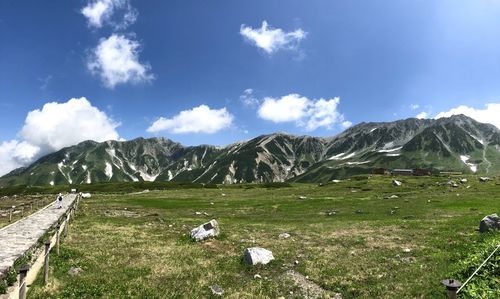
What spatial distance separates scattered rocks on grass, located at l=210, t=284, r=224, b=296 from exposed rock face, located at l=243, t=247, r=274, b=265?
489cm

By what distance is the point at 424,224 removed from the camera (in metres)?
44.8

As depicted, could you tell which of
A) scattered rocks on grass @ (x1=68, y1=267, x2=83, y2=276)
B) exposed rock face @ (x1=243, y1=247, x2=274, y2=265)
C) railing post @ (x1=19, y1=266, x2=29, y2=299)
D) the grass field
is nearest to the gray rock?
the grass field

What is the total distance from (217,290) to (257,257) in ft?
19.5

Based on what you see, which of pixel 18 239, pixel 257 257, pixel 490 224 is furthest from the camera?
pixel 490 224

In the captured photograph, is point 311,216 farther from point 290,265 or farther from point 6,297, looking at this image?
point 6,297

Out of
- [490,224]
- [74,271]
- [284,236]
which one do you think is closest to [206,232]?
[284,236]

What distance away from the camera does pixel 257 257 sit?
92.0 feet

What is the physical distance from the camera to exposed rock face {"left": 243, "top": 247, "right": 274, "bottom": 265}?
91.2 feet

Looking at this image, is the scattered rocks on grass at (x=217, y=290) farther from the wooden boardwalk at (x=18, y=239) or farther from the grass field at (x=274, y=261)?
the wooden boardwalk at (x=18, y=239)

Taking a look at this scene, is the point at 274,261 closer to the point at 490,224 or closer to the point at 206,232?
the point at 206,232

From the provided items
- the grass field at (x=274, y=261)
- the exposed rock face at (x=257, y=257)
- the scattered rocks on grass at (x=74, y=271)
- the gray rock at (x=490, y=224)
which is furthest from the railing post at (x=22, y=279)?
the gray rock at (x=490, y=224)

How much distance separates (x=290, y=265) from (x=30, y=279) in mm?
17050

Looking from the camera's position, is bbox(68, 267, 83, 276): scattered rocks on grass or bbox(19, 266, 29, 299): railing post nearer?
bbox(19, 266, 29, 299): railing post

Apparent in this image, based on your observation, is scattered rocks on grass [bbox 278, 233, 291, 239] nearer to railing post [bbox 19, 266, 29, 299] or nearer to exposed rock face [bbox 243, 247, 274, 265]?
exposed rock face [bbox 243, 247, 274, 265]
